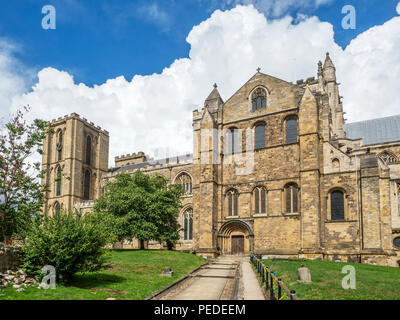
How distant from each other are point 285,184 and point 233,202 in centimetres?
523

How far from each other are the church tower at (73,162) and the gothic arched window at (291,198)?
31369mm

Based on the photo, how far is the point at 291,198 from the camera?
3177 cm

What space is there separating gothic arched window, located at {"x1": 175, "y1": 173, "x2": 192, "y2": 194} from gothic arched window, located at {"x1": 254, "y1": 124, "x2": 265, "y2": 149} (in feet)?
41.3

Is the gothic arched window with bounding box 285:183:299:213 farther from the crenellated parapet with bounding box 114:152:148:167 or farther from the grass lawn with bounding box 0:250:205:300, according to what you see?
the crenellated parapet with bounding box 114:152:148:167

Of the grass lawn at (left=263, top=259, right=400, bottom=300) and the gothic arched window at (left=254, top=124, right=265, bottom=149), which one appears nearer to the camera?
the grass lawn at (left=263, top=259, right=400, bottom=300)

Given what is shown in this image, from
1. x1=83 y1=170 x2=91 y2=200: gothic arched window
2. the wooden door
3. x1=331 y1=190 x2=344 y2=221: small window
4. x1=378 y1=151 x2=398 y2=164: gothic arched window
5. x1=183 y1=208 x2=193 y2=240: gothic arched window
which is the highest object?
x1=378 y1=151 x2=398 y2=164: gothic arched window

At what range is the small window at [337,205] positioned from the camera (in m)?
30.3

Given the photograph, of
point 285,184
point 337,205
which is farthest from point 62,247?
point 337,205

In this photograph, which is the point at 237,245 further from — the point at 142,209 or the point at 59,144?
the point at 59,144

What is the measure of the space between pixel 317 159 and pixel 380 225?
22.1 ft

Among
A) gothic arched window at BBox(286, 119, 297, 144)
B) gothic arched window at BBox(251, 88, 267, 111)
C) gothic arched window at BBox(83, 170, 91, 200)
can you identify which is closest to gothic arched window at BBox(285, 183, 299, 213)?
gothic arched window at BBox(286, 119, 297, 144)

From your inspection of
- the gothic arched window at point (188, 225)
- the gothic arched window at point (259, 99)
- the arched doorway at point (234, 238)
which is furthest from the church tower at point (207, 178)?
the gothic arched window at point (188, 225)

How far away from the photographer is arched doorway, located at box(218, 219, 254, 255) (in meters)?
33.2
